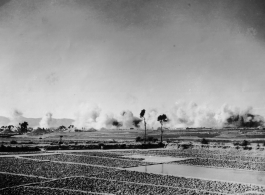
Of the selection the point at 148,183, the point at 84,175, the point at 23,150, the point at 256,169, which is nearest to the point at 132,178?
the point at 148,183

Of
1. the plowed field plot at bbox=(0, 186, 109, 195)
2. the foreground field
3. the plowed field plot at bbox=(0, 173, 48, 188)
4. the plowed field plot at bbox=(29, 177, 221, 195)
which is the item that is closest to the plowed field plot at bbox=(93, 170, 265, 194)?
the foreground field

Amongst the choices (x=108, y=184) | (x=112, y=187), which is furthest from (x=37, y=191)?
(x=108, y=184)

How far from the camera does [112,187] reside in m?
17.3

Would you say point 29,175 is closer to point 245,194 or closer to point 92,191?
point 92,191

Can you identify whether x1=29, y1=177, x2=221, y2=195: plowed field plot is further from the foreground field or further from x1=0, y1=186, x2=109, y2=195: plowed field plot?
x1=0, y1=186, x2=109, y2=195: plowed field plot

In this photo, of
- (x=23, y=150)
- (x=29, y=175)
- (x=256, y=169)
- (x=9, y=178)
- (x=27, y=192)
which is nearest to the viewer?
(x=27, y=192)

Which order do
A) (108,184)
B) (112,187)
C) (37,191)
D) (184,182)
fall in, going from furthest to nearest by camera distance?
(184,182)
(108,184)
(112,187)
(37,191)

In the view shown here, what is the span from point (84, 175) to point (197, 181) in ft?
26.0

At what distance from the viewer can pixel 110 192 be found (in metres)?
15.9

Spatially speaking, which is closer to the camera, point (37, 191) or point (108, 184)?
point (37, 191)

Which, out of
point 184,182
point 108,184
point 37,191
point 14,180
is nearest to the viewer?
point 37,191

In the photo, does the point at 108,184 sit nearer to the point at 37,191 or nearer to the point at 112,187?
the point at 112,187

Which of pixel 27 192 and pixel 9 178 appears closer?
pixel 27 192

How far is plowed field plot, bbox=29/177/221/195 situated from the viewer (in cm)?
1612
